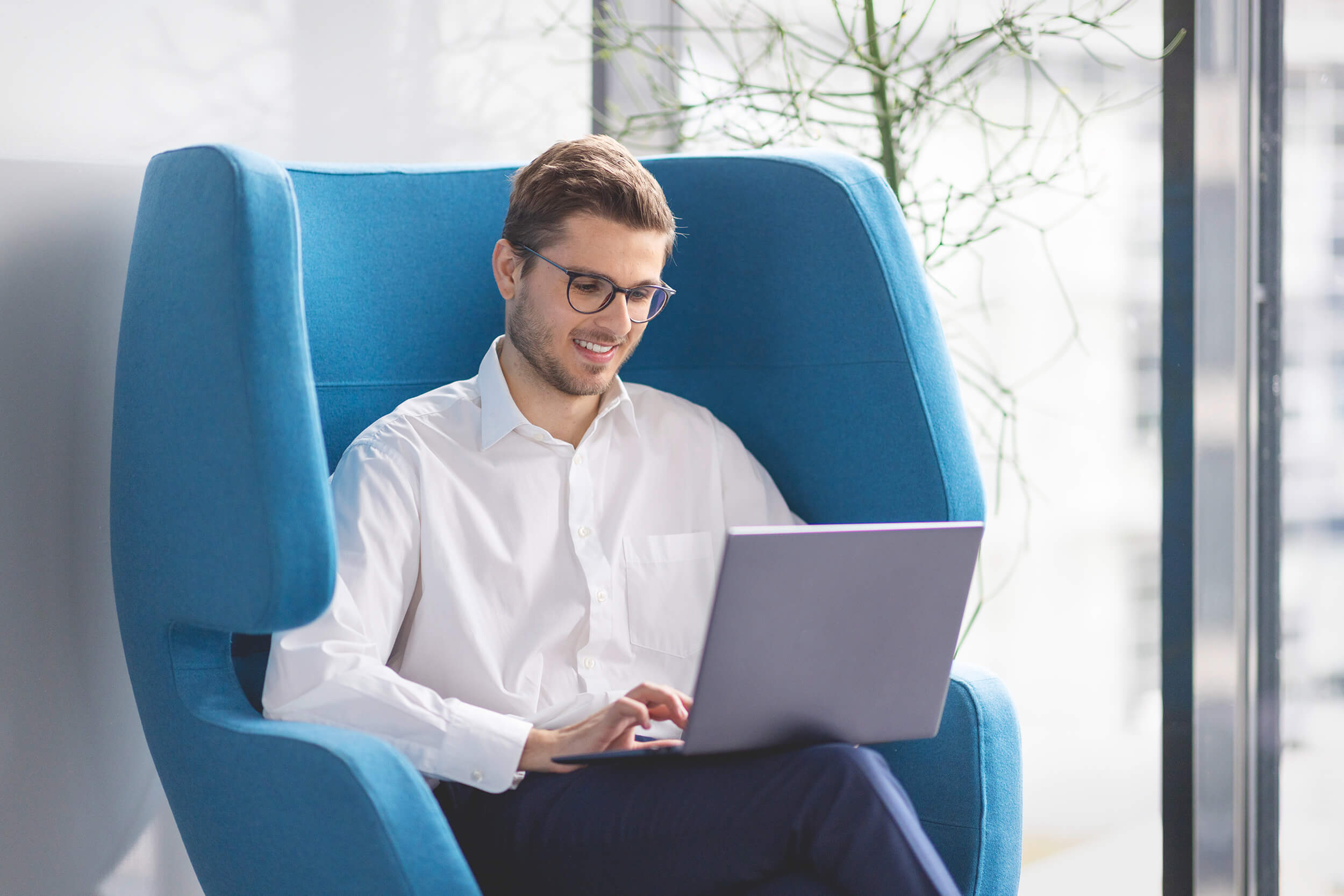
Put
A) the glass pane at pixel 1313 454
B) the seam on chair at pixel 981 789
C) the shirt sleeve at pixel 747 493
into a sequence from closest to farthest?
the seam on chair at pixel 981 789
the shirt sleeve at pixel 747 493
the glass pane at pixel 1313 454

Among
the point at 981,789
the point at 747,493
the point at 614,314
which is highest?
the point at 614,314

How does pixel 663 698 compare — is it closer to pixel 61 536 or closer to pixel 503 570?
pixel 503 570

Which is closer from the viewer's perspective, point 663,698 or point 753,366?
point 663,698

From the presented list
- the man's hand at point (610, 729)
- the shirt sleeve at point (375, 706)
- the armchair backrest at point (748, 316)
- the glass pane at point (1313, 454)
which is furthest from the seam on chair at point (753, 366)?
the glass pane at point (1313, 454)

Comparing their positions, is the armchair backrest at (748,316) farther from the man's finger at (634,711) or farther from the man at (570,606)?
the man's finger at (634,711)

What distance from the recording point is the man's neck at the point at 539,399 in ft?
5.22

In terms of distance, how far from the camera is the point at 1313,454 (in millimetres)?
1989

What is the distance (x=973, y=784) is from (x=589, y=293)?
29.4 inches

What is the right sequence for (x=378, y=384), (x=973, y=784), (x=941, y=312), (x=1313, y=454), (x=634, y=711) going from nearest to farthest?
1. (x=634, y=711)
2. (x=973, y=784)
3. (x=378, y=384)
4. (x=1313, y=454)
5. (x=941, y=312)

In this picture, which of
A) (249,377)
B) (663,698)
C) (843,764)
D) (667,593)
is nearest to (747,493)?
(667,593)

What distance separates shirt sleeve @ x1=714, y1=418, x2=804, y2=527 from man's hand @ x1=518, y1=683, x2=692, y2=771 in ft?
1.27

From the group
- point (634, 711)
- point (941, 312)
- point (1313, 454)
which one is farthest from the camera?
point (941, 312)

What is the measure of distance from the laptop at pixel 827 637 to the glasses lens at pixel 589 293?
49 cm

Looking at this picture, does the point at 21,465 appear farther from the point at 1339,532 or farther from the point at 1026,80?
the point at 1339,532
